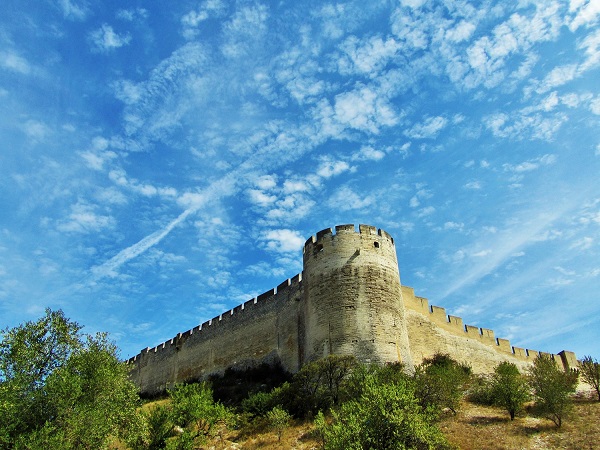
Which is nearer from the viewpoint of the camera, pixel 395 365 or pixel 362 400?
pixel 362 400

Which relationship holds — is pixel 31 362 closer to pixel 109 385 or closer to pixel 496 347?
pixel 109 385

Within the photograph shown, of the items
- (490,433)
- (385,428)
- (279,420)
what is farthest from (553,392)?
(279,420)

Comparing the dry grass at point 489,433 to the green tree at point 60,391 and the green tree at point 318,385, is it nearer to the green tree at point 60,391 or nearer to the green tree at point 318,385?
the green tree at point 318,385

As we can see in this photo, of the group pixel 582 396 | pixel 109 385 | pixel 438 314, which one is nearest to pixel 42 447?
pixel 109 385

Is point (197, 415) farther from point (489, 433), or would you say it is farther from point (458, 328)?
point (458, 328)

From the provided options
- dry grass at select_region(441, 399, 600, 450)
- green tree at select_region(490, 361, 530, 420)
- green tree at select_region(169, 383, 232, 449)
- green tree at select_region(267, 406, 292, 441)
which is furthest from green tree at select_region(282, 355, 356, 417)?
green tree at select_region(490, 361, 530, 420)

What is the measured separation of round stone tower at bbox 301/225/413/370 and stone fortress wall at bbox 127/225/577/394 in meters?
0.04

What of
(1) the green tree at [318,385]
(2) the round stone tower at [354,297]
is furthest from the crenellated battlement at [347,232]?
(1) the green tree at [318,385]

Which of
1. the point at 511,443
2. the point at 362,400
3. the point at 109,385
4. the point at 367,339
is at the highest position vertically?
the point at 367,339

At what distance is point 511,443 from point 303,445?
5.86m

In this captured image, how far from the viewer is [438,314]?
1088 inches

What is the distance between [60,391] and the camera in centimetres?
1547

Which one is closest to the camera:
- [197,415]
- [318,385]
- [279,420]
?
[279,420]

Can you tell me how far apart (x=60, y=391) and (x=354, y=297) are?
10.5m
